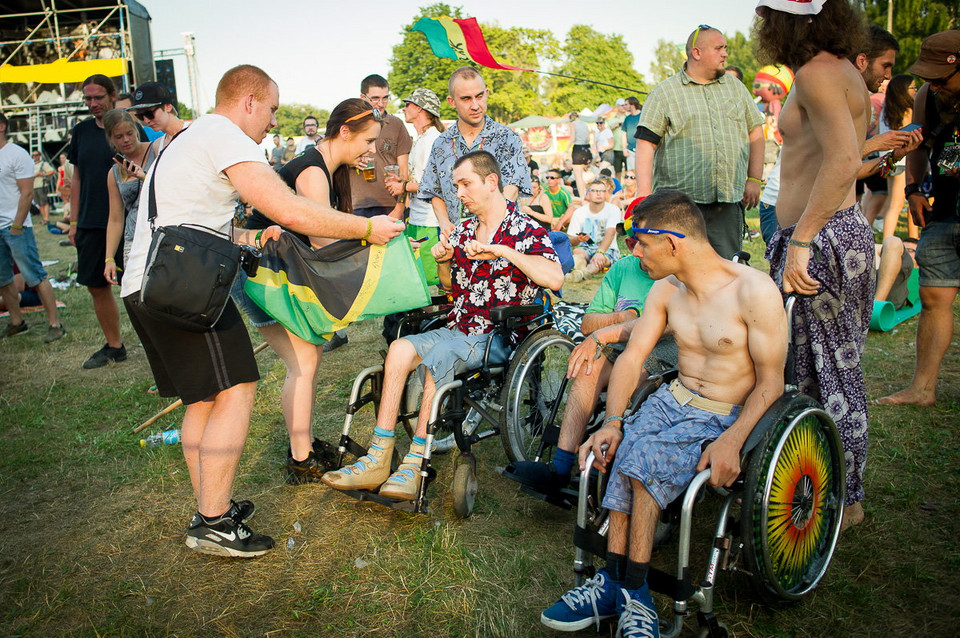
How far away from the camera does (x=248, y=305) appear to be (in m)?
3.40

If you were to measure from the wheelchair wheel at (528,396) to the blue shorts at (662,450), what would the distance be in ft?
2.65

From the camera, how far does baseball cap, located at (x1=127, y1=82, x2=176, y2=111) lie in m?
4.52

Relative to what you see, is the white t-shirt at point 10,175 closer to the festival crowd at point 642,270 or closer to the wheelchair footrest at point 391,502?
the festival crowd at point 642,270

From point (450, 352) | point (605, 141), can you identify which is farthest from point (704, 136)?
point (605, 141)

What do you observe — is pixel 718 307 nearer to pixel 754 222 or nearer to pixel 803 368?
pixel 803 368

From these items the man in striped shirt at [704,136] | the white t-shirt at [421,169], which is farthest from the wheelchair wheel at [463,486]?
the white t-shirt at [421,169]

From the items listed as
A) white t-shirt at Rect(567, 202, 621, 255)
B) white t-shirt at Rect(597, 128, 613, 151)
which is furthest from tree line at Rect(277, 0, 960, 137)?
white t-shirt at Rect(567, 202, 621, 255)

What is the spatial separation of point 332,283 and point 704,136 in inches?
94.5

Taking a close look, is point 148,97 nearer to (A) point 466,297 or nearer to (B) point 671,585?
(A) point 466,297

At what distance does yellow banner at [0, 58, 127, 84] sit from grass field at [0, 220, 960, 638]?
1357 cm

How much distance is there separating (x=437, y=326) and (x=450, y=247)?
475 mm

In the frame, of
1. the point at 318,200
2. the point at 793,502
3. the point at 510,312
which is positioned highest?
the point at 318,200

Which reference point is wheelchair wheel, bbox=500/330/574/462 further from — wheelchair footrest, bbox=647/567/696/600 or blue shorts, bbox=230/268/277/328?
blue shorts, bbox=230/268/277/328

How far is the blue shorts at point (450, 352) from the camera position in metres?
3.27
